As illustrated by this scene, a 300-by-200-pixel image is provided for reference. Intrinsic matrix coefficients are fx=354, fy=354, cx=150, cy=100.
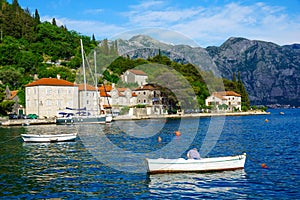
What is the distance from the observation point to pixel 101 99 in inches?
3762

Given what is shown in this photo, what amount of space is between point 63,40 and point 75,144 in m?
115

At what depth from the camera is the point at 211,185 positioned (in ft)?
64.7

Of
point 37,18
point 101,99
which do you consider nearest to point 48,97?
point 101,99

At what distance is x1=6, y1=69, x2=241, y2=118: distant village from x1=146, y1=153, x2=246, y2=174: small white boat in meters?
51.2

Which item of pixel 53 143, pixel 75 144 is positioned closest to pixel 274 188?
pixel 75 144

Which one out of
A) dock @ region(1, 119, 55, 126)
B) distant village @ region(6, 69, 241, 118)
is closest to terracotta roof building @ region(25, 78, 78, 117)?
distant village @ region(6, 69, 241, 118)

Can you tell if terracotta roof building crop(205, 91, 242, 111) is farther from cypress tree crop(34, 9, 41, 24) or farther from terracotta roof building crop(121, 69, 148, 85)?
cypress tree crop(34, 9, 41, 24)

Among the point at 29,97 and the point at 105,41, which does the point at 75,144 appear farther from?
the point at 105,41

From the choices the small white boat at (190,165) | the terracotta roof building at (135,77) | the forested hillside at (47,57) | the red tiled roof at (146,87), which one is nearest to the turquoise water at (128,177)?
the small white boat at (190,165)

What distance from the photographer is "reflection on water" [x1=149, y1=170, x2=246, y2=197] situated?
1856 cm

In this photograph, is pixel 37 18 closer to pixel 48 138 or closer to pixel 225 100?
pixel 225 100

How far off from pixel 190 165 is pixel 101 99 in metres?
74.9

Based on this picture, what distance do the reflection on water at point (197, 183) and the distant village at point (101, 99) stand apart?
52051mm

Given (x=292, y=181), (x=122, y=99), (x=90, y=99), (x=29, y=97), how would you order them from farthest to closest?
(x=122, y=99) → (x=90, y=99) → (x=29, y=97) → (x=292, y=181)
